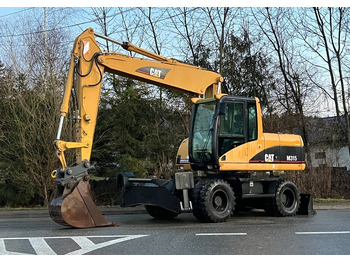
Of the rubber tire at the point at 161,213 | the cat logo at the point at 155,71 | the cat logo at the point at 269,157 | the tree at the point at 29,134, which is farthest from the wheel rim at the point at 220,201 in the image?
the tree at the point at 29,134

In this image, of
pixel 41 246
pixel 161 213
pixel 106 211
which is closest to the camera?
pixel 41 246

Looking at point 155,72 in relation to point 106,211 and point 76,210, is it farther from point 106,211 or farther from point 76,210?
point 106,211

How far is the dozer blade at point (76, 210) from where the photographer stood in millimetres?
9883

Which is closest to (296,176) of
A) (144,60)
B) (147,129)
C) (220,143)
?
(147,129)

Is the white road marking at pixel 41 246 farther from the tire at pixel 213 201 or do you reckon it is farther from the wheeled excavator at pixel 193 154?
the tire at pixel 213 201

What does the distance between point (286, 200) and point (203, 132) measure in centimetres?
312

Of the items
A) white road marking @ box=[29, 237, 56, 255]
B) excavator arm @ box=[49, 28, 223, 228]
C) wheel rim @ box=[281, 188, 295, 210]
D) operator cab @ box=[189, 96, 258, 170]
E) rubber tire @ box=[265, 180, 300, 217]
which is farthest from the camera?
wheel rim @ box=[281, 188, 295, 210]

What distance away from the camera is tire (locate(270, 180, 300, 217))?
12.5m

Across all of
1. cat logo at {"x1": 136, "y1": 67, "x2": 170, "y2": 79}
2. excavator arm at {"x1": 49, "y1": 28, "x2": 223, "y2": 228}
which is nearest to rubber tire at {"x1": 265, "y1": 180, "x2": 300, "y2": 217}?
excavator arm at {"x1": 49, "y1": 28, "x2": 223, "y2": 228}

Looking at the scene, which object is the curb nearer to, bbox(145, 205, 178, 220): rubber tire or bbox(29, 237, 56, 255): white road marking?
bbox(145, 205, 178, 220): rubber tire

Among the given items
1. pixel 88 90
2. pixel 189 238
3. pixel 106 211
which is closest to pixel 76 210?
pixel 189 238

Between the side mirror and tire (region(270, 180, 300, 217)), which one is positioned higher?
the side mirror

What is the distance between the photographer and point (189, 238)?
865 cm

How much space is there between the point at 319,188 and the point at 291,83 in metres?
6.98
